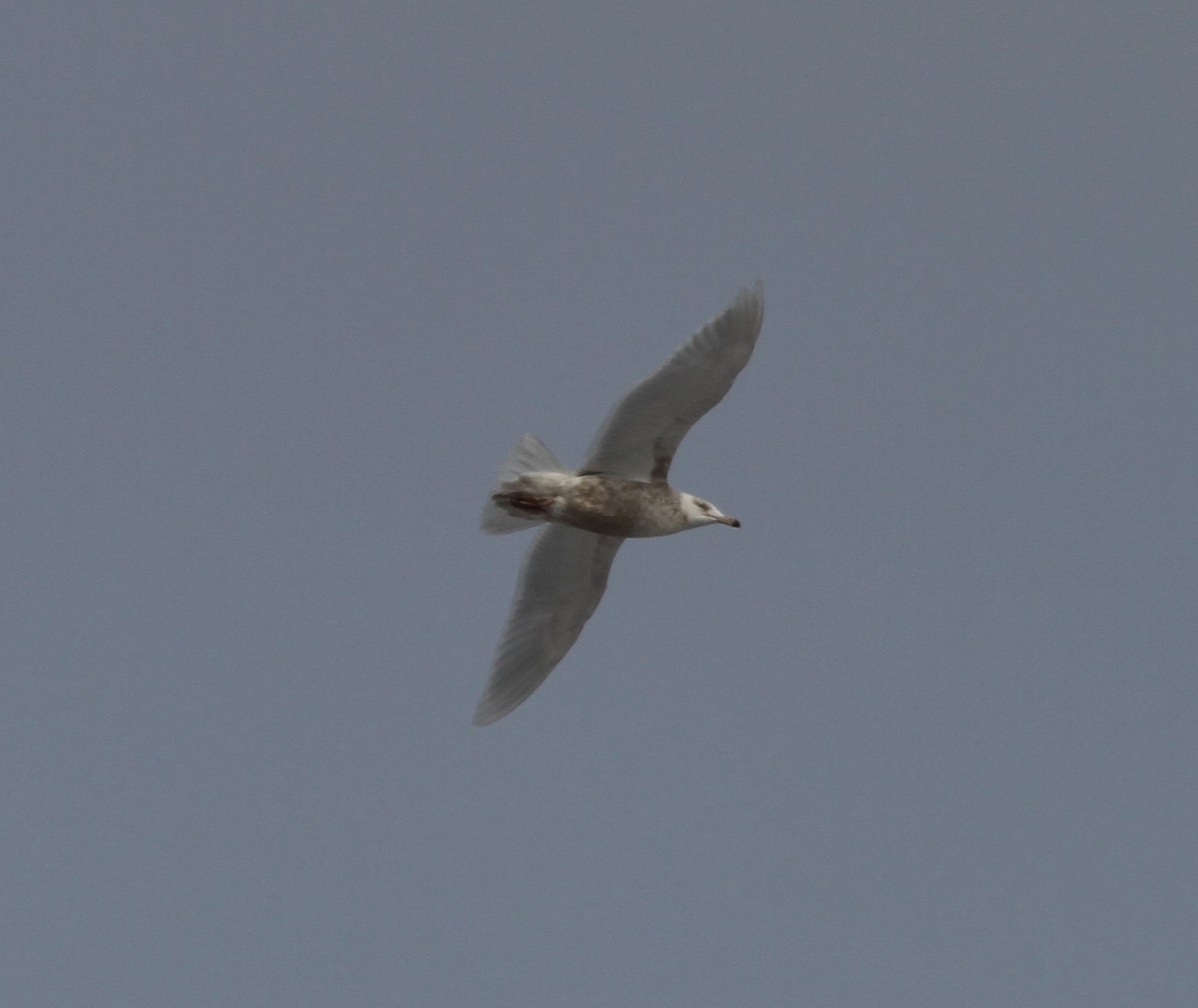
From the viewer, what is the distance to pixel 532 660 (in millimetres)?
18031

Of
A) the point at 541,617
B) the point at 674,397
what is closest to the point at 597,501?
the point at 674,397

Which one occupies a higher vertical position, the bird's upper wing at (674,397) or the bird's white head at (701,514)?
the bird's upper wing at (674,397)

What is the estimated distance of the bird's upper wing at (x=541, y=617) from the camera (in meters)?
17.8

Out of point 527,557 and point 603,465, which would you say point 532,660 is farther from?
point 603,465

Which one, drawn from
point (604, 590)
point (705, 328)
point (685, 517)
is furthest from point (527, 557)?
point (705, 328)

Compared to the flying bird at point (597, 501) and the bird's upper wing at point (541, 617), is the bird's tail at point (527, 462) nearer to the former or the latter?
the flying bird at point (597, 501)

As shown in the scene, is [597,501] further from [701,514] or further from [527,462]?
[701,514]

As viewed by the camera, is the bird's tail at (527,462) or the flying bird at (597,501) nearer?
the flying bird at (597,501)

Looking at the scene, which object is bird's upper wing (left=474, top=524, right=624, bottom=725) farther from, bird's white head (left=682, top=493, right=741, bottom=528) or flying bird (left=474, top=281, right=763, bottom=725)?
bird's white head (left=682, top=493, right=741, bottom=528)

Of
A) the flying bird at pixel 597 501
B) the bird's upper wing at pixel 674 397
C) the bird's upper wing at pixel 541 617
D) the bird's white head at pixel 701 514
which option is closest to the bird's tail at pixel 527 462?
the flying bird at pixel 597 501

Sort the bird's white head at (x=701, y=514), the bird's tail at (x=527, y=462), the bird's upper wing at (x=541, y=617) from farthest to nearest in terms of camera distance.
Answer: the bird's upper wing at (x=541, y=617) < the bird's white head at (x=701, y=514) < the bird's tail at (x=527, y=462)

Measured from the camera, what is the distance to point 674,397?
1566 centimetres

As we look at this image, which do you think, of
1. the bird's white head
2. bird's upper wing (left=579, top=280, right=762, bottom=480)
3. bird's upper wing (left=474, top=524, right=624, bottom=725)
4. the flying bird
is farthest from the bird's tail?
the bird's white head

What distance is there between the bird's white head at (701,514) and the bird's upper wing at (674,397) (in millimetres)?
476
